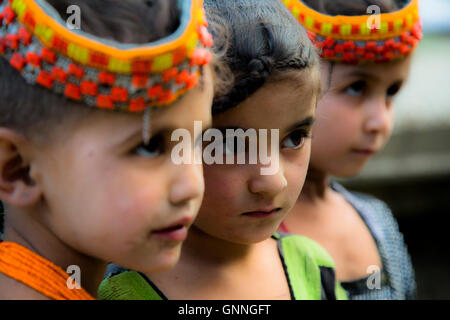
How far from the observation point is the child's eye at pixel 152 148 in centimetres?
141

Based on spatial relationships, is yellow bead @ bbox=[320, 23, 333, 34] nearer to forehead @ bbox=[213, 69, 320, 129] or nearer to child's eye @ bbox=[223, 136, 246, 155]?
forehead @ bbox=[213, 69, 320, 129]

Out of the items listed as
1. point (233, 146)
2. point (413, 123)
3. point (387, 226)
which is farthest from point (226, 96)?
point (413, 123)

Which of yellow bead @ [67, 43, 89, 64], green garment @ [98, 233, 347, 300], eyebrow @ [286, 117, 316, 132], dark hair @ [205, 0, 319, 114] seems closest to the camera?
yellow bead @ [67, 43, 89, 64]

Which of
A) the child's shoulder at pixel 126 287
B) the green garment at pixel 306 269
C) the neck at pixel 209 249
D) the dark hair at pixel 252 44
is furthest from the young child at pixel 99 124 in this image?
the green garment at pixel 306 269

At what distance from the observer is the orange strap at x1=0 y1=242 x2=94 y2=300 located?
148 cm

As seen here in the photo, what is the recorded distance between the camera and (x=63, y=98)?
136 centimetres

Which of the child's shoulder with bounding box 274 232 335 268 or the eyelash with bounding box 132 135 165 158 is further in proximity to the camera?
the child's shoulder with bounding box 274 232 335 268

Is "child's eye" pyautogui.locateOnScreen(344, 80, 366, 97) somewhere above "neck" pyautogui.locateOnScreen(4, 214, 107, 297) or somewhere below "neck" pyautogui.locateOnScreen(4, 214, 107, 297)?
above

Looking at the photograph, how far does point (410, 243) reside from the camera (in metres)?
4.89

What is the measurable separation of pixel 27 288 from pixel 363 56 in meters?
1.46

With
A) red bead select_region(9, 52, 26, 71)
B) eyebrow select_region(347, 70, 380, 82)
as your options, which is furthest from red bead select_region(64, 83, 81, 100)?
eyebrow select_region(347, 70, 380, 82)

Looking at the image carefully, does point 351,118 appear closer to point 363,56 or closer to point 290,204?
point 363,56

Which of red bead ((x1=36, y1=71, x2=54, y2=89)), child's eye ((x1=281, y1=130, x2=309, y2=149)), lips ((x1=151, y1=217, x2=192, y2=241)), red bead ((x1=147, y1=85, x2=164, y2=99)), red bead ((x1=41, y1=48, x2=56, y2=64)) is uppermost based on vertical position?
red bead ((x1=41, y1=48, x2=56, y2=64))

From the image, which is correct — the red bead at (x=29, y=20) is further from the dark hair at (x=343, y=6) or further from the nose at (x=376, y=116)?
the nose at (x=376, y=116)
